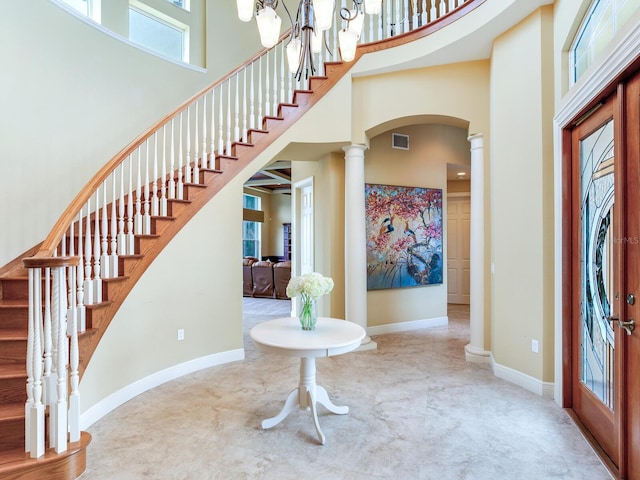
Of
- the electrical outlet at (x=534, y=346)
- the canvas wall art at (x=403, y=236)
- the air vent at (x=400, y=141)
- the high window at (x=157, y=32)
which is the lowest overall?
the electrical outlet at (x=534, y=346)

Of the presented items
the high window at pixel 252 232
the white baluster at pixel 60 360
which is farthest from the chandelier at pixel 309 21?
the high window at pixel 252 232

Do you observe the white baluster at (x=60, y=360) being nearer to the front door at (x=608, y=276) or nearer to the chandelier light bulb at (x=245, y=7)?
the chandelier light bulb at (x=245, y=7)

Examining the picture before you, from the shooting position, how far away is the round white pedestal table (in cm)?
228

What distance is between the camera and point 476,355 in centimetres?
397

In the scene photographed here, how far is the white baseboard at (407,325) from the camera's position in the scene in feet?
16.9

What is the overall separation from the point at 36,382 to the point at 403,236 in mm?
4460

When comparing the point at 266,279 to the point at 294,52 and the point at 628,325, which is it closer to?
the point at 294,52

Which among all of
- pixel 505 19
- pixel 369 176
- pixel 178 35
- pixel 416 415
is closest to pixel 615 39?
pixel 505 19

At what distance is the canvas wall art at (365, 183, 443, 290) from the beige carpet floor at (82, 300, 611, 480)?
1.73m

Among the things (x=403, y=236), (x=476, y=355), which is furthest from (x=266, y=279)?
(x=476, y=355)

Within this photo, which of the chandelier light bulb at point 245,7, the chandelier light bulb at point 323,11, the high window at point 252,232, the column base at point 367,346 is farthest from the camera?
the high window at point 252,232

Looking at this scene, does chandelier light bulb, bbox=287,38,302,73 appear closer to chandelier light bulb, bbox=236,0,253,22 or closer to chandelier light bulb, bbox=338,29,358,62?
chandelier light bulb, bbox=338,29,358,62

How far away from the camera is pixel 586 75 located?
Answer: 2.30 metres

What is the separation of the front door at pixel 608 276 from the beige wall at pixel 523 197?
0.31 meters
